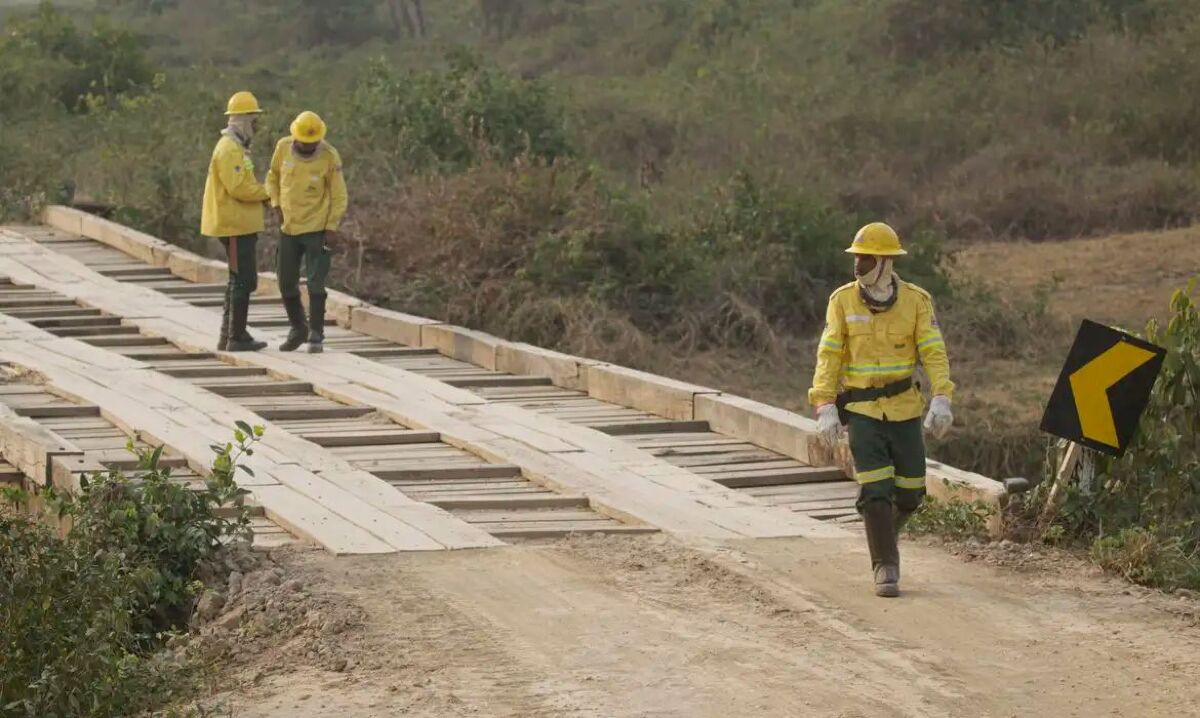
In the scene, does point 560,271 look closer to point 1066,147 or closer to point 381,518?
point 381,518

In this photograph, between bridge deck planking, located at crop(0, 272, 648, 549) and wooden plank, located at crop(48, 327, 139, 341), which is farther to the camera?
wooden plank, located at crop(48, 327, 139, 341)

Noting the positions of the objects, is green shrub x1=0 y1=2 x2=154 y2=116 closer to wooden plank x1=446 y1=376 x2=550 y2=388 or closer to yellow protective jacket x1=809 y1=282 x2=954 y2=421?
wooden plank x1=446 y1=376 x2=550 y2=388

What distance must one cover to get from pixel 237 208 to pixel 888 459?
6.93 metres

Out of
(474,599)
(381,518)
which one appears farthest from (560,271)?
(474,599)

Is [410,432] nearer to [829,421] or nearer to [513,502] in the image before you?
[513,502]

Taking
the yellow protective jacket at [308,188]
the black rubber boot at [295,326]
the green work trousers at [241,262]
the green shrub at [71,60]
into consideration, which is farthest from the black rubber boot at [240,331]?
the green shrub at [71,60]

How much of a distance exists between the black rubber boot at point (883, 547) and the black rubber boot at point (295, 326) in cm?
697

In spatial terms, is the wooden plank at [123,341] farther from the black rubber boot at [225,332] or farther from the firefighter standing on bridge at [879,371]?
the firefighter standing on bridge at [879,371]

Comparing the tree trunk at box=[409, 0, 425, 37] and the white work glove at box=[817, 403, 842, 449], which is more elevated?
the tree trunk at box=[409, 0, 425, 37]

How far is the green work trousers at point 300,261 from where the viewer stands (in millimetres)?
14742

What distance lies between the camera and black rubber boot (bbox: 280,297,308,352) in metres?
15.0

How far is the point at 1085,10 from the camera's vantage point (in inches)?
1244

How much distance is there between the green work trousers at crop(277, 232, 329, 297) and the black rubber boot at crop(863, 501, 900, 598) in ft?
22.1

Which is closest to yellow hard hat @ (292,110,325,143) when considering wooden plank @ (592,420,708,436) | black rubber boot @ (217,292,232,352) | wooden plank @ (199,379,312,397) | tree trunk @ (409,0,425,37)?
black rubber boot @ (217,292,232,352)
